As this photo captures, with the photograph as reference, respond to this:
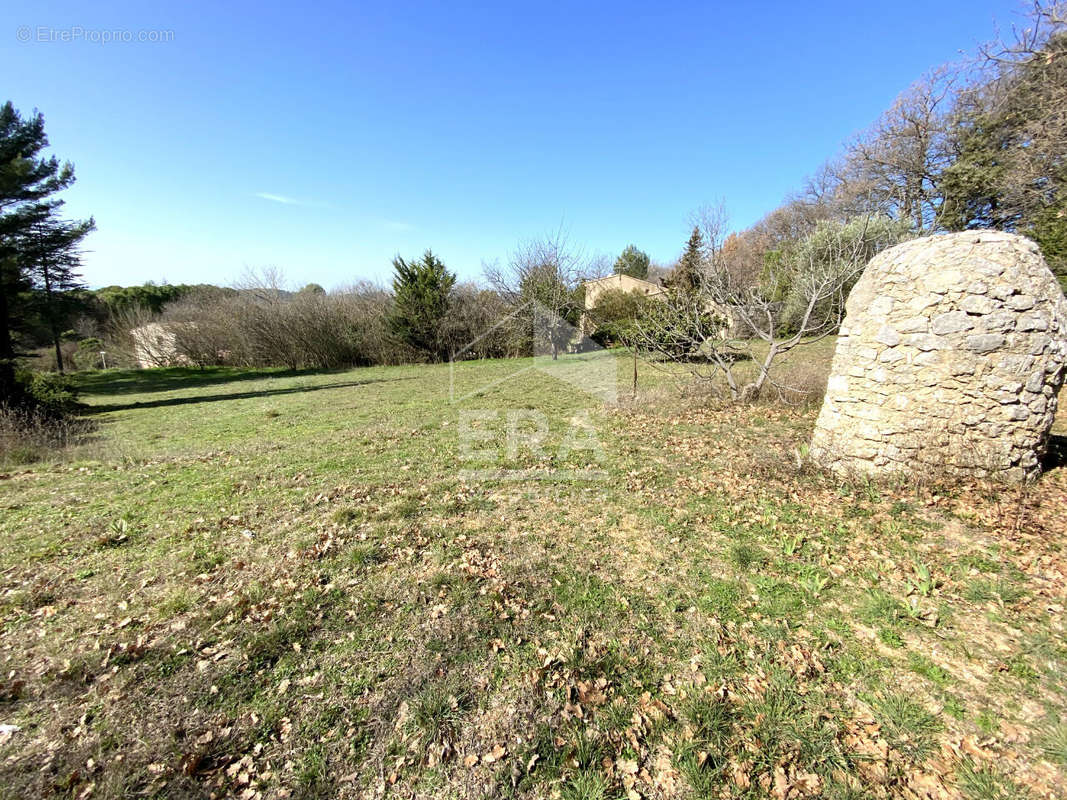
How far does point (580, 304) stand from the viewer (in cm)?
1912

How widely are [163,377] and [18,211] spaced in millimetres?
8750

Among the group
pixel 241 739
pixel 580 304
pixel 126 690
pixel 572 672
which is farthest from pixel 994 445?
pixel 580 304

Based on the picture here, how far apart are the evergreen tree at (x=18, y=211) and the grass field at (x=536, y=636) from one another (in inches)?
389

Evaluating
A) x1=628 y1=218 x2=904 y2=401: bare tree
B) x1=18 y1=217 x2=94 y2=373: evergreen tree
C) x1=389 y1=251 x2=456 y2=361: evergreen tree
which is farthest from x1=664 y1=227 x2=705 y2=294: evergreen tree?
x1=18 y1=217 x2=94 y2=373: evergreen tree

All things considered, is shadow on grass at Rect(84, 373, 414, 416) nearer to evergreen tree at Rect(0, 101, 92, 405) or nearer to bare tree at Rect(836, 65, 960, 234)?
evergreen tree at Rect(0, 101, 92, 405)

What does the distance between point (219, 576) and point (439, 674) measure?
219cm

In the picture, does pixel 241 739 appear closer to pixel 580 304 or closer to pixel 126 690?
pixel 126 690

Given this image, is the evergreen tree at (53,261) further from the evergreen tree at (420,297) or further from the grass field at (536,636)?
the grass field at (536,636)

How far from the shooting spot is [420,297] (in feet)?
64.4

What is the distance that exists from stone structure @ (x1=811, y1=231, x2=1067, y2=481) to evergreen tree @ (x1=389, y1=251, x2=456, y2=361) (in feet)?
58.7

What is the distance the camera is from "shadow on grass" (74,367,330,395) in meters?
16.9

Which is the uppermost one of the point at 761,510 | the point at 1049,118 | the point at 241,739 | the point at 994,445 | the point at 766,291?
the point at 1049,118

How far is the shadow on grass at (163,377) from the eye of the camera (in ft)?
55.6

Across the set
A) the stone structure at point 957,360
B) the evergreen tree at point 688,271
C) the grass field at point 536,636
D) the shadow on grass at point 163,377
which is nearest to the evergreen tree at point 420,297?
the shadow on grass at point 163,377
